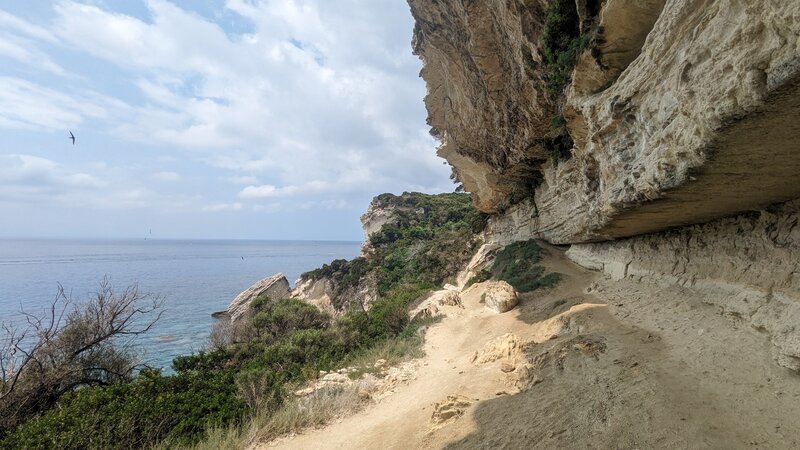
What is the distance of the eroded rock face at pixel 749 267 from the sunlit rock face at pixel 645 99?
13.5 inches

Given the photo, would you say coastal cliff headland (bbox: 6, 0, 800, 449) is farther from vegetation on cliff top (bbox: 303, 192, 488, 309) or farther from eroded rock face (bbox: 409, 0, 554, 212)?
vegetation on cliff top (bbox: 303, 192, 488, 309)

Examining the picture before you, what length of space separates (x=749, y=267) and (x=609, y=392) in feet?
11.0

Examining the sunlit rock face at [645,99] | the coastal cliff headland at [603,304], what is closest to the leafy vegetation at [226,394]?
the coastal cliff headland at [603,304]

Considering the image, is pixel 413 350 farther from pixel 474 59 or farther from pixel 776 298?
pixel 474 59

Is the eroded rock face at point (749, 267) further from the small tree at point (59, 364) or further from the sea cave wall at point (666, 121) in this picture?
Answer: the small tree at point (59, 364)

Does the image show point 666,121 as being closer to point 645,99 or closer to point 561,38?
point 645,99

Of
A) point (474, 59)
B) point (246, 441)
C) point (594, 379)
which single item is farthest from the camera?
point (474, 59)

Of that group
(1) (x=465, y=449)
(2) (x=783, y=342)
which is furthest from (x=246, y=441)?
(2) (x=783, y=342)

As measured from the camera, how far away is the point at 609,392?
200 inches

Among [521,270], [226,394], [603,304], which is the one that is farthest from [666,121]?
[521,270]

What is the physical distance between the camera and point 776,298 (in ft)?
16.7

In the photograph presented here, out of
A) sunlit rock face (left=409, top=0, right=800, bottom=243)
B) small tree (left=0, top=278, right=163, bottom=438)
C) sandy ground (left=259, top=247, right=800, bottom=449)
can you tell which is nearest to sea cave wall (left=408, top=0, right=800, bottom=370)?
sunlit rock face (left=409, top=0, right=800, bottom=243)

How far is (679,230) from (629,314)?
239 cm

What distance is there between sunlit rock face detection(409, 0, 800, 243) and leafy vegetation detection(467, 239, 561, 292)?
2153 mm
